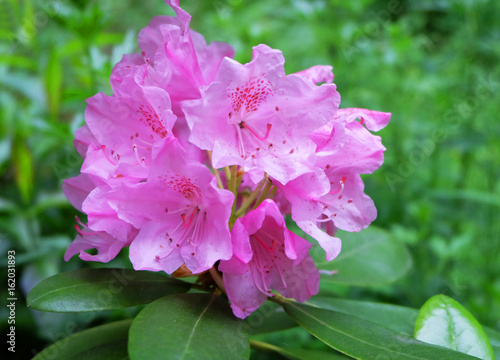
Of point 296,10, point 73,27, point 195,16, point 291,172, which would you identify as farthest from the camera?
point 195,16

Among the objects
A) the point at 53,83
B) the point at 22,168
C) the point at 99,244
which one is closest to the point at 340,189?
the point at 99,244

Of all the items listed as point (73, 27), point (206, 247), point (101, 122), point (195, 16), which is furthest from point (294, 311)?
point (195, 16)

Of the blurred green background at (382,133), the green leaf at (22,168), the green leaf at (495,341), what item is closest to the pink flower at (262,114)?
the green leaf at (495,341)

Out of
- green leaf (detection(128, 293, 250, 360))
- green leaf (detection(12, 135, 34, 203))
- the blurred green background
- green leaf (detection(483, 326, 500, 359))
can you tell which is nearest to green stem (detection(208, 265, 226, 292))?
green leaf (detection(128, 293, 250, 360))

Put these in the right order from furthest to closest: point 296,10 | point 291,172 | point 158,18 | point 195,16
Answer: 1. point 195,16
2. point 296,10
3. point 158,18
4. point 291,172

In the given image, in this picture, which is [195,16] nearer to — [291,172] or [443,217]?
[443,217]

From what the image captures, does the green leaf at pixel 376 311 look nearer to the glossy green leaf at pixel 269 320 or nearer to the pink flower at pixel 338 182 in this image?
the glossy green leaf at pixel 269 320

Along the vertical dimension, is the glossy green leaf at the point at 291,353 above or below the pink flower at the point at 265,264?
below

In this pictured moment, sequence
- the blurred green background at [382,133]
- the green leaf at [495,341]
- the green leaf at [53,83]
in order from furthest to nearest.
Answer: the green leaf at [53,83] < the blurred green background at [382,133] < the green leaf at [495,341]
